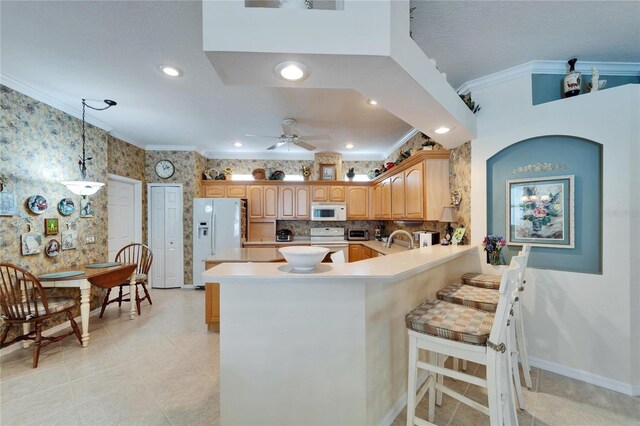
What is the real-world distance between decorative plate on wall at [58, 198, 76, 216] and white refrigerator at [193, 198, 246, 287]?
1.78 meters

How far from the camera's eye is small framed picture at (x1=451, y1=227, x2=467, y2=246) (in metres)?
2.80

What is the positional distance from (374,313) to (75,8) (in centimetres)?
275

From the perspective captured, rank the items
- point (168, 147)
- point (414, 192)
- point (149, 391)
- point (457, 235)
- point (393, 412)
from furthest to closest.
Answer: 1. point (168, 147)
2. point (414, 192)
3. point (457, 235)
4. point (149, 391)
5. point (393, 412)

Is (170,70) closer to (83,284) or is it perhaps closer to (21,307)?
(83,284)

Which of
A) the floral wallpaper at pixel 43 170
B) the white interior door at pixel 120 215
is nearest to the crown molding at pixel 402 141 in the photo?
the floral wallpaper at pixel 43 170

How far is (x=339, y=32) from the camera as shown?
4.15 ft

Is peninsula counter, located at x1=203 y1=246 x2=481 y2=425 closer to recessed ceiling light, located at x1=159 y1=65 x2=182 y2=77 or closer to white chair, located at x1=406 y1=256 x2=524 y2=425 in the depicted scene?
white chair, located at x1=406 y1=256 x2=524 y2=425

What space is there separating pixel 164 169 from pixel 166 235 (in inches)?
50.2

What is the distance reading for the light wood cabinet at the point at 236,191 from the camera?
5.26 m

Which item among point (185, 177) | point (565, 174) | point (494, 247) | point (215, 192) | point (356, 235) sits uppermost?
point (185, 177)

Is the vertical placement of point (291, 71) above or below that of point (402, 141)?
below

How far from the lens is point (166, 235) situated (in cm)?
493

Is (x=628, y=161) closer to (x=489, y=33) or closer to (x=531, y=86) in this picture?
(x=531, y=86)

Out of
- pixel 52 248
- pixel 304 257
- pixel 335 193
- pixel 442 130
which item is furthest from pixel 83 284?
pixel 335 193
